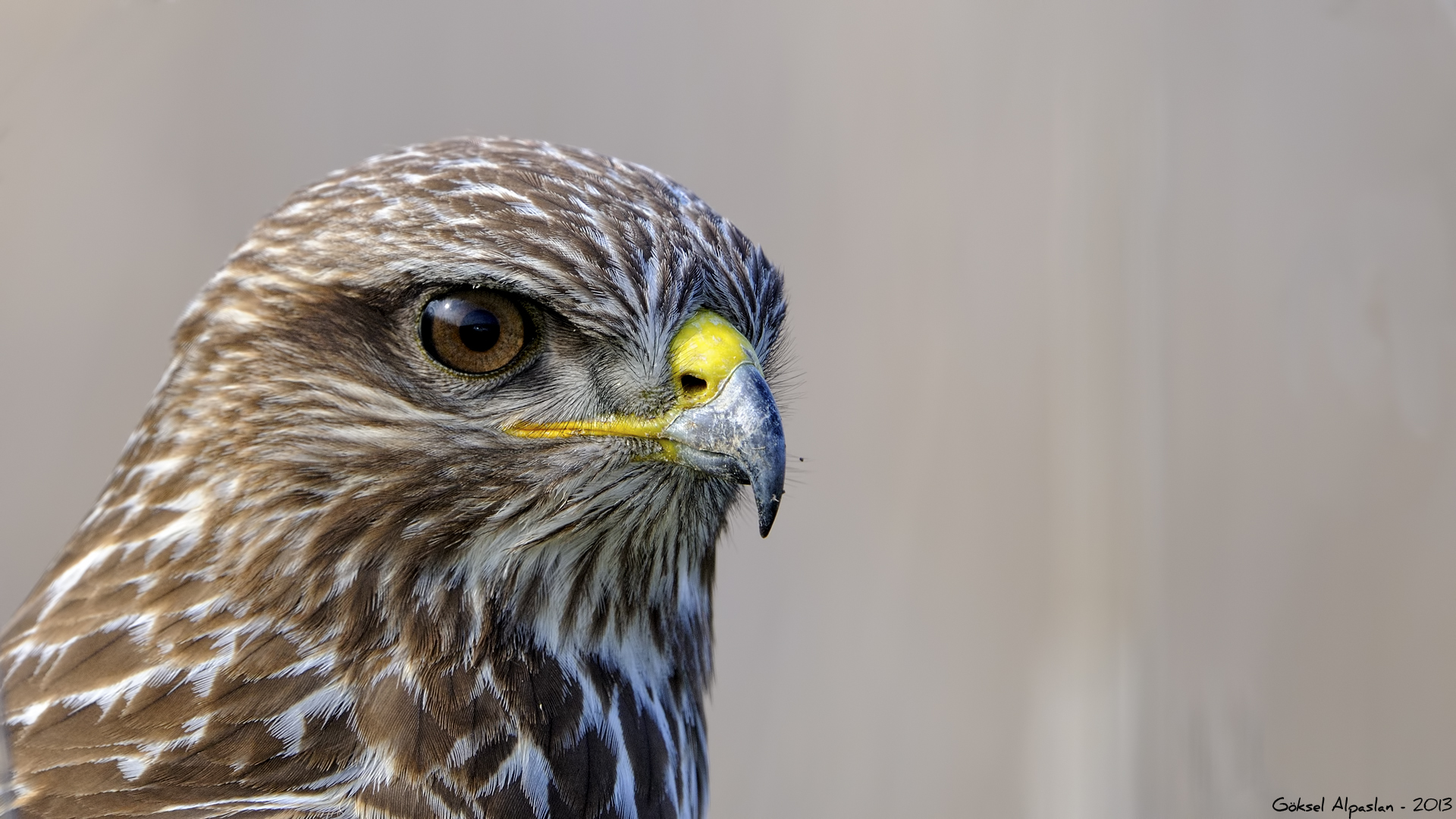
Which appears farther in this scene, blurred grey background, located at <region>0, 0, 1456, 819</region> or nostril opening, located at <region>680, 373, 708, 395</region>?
blurred grey background, located at <region>0, 0, 1456, 819</region>

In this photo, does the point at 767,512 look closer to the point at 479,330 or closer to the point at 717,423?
the point at 717,423

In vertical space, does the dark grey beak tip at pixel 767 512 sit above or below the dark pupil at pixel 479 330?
below

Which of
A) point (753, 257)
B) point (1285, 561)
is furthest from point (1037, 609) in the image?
point (753, 257)

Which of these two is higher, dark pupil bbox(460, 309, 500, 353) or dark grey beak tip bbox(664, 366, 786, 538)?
dark pupil bbox(460, 309, 500, 353)

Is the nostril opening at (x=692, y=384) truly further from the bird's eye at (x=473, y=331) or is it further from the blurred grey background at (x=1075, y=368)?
the blurred grey background at (x=1075, y=368)

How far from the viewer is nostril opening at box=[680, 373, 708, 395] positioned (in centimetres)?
133

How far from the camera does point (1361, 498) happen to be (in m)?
2.52

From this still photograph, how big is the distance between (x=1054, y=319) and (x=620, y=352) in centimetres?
167

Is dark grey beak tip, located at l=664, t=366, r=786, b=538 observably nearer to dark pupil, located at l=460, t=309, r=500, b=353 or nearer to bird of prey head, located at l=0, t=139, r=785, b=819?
bird of prey head, located at l=0, t=139, r=785, b=819

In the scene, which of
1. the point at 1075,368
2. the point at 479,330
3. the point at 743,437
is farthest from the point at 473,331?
the point at 1075,368

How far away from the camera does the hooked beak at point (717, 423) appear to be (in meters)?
1.25

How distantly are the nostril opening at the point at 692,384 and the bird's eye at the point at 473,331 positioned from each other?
0.20 metres

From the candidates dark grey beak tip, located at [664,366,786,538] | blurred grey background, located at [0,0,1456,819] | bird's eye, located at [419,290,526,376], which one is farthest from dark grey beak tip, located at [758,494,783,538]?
blurred grey background, located at [0,0,1456,819]

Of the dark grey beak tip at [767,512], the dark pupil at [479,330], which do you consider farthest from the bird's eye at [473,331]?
the dark grey beak tip at [767,512]
